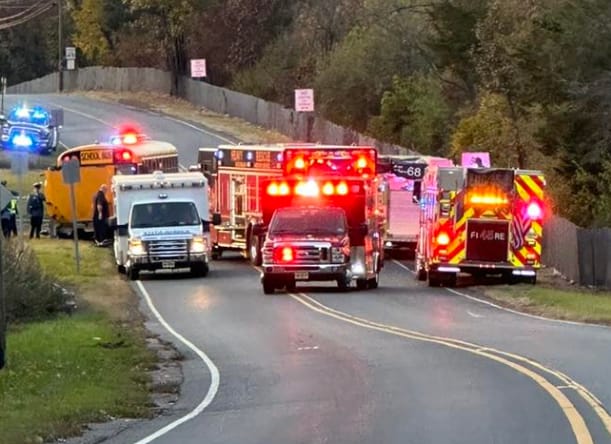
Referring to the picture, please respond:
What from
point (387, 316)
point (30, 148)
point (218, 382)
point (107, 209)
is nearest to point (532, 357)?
point (218, 382)

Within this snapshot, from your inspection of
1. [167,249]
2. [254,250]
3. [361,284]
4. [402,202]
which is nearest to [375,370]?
[361,284]

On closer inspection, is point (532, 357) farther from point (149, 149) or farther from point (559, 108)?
point (149, 149)

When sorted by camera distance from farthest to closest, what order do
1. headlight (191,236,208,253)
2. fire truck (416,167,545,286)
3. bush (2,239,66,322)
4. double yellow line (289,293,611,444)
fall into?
headlight (191,236,208,253), fire truck (416,167,545,286), bush (2,239,66,322), double yellow line (289,293,611,444)

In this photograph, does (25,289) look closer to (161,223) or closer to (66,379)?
(66,379)

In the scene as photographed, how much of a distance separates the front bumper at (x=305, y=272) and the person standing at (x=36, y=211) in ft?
54.6

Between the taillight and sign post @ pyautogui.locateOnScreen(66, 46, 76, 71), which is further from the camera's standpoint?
sign post @ pyautogui.locateOnScreen(66, 46, 76, 71)

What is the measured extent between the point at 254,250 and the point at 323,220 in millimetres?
7551

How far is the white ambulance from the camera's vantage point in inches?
1474

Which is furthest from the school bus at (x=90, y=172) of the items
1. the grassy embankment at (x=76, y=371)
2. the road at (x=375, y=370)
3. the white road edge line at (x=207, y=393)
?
the white road edge line at (x=207, y=393)

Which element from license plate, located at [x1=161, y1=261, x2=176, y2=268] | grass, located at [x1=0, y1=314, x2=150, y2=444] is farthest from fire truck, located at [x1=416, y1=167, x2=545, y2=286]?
grass, located at [x1=0, y1=314, x2=150, y2=444]

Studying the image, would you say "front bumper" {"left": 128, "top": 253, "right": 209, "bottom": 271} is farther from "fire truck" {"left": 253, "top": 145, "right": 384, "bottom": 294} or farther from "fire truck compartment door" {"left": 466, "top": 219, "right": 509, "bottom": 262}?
"fire truck compartment door" {"left": 466, "top": 219, "right": 509, "bottom": 262}

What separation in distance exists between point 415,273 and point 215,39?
55.0 m

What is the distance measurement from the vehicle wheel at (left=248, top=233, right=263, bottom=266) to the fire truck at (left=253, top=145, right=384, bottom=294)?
0.97 metres

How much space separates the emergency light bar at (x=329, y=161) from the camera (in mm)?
35625
